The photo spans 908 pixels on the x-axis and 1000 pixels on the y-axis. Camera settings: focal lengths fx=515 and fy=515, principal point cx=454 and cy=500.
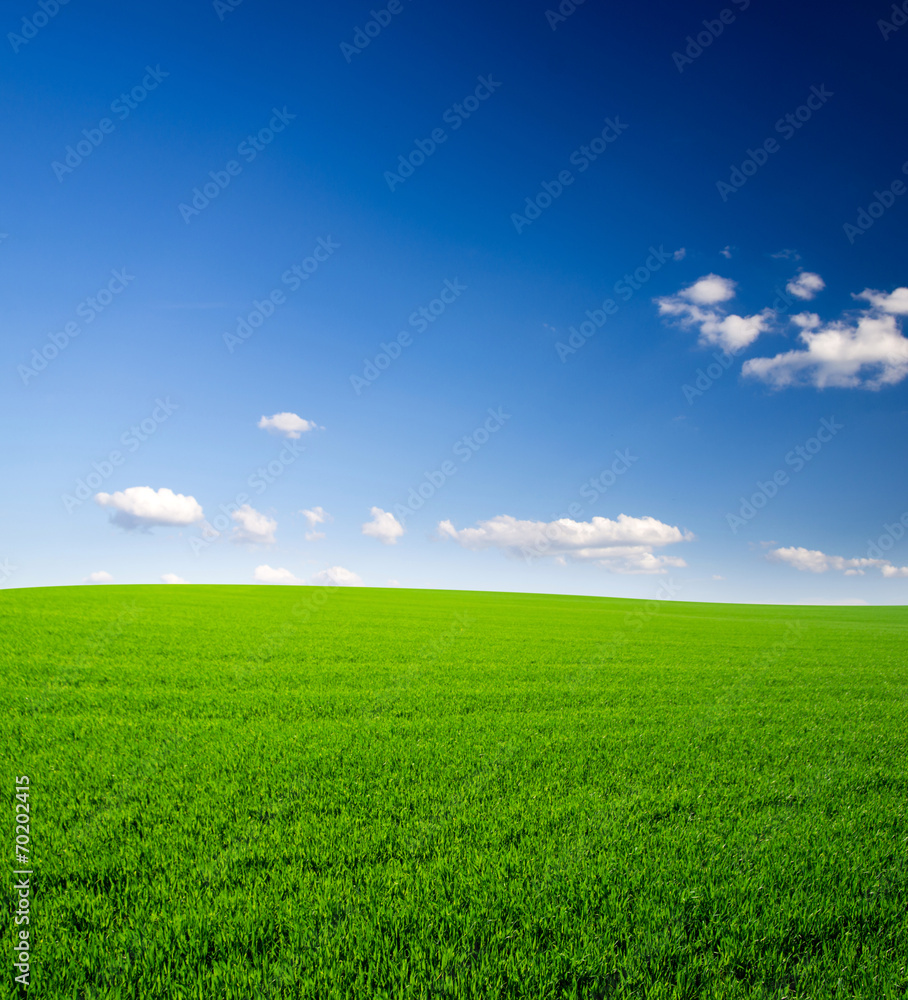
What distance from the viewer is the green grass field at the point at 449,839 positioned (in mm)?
3139

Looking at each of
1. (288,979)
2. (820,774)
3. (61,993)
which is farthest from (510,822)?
(820,774)

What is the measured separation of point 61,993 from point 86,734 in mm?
4958

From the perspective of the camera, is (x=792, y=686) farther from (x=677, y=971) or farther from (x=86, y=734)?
(x=86, y=734)

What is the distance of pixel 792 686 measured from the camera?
1216cm

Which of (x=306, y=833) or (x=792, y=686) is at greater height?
(x=306, y=833)

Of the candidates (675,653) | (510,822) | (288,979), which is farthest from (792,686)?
(288,979)

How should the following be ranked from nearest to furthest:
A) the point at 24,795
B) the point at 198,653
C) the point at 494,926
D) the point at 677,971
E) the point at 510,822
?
the point at 677,971 < the point at 494,926 < the point at 510,822 < the point at 24,795 < the point at 198,653

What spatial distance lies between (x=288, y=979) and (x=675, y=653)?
15982 mm

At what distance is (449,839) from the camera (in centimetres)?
450

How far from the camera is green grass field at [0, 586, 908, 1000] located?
3.14 metres

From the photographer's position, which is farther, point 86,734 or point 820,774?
point 86,734

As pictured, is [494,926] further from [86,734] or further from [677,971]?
[86,734]

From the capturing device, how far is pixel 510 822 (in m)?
4.80

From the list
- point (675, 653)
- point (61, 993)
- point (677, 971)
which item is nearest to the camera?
point (61, 993)
